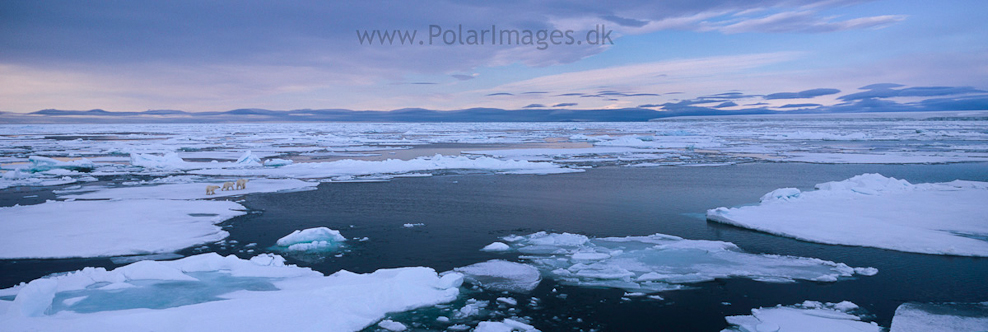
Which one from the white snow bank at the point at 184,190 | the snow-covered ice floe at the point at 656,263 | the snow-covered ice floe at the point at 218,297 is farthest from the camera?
the white snow bank at the point at 184,190

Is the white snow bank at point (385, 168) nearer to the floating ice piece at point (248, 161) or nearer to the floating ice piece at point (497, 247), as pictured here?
the floating ice piece at point (248, 161)

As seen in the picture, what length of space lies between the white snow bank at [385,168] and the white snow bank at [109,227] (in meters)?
5.62

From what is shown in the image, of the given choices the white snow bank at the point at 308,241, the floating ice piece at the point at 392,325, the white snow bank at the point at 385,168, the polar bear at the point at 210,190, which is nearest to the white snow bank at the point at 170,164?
the white snow bank at the point at 385,168

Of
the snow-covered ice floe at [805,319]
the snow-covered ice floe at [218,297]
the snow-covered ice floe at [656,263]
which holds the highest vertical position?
the snow-covered ice floe at [218,297]

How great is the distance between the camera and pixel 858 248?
711cm

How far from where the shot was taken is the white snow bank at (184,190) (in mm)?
11446

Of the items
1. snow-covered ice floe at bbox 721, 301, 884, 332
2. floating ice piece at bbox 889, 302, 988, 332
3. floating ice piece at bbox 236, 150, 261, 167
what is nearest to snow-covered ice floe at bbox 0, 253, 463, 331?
snow-covered ice floe at bbox 721, 301, 884, 332

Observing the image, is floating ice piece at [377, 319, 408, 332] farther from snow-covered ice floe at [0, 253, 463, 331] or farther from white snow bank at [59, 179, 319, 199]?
white snow bank at [59, 179, 319, 199]

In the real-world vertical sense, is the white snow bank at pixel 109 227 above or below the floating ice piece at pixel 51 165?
below

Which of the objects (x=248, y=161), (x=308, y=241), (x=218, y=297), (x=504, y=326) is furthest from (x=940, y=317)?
(x=248, y=161)

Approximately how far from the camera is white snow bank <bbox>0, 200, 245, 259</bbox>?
6961mm

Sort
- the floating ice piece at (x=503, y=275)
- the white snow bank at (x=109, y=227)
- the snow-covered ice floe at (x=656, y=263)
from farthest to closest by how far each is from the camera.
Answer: the white snow bank at (x=109, y=227)
the snow-covered ice floe at (x=656, y=263)
the floating ice piece at (x=503, y=275)

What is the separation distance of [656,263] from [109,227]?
7582 millimetres

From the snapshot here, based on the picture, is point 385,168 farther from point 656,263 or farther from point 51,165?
point 656,263
